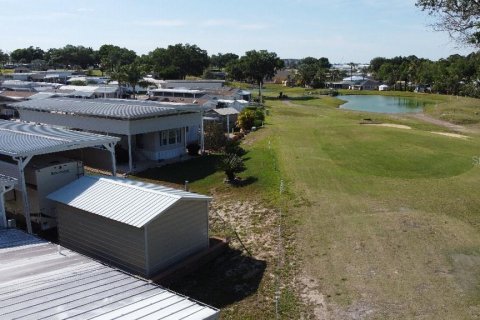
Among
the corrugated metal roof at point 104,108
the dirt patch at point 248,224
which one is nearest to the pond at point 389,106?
the corrugated metal roof at point 104,108

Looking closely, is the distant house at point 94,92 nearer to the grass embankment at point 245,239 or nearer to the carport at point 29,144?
the grass embankment at point 245,239

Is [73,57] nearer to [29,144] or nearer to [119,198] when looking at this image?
[29,144]

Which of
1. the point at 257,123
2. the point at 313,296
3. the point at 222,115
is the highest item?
the point at 222,115

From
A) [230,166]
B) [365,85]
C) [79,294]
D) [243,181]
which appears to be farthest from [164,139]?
[365,85]

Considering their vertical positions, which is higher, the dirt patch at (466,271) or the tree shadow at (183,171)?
the tree shadow at (183,171)

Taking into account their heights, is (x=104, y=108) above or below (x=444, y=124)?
above

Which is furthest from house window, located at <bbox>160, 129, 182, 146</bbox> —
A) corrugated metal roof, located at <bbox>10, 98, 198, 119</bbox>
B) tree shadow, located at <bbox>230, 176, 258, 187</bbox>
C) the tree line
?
the tree line
